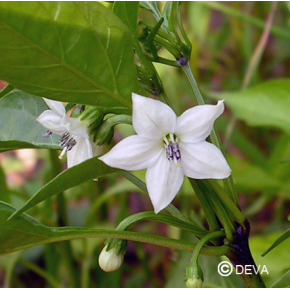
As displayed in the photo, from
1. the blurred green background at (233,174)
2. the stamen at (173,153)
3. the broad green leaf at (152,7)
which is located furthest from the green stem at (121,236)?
the broad green leaf at (152,7)

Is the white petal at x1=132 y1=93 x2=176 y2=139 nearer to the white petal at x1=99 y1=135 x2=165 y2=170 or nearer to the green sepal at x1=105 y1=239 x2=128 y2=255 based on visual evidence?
the white petal at x1=99 y1=135 x2=165 y2=170

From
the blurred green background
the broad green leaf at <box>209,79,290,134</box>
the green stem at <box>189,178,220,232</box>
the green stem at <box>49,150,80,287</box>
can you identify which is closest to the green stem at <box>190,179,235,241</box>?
the green stem at <box>189,178,220,232</box>

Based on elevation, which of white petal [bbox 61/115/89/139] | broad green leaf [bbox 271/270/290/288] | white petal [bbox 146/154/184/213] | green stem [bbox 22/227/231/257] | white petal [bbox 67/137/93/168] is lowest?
broad green leaf [bbox 271/270/290/288]

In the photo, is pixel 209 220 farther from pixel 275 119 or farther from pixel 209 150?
pixel 275 119

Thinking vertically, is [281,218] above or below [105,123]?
below

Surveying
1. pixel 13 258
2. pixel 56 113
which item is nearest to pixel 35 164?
pixel 13 258

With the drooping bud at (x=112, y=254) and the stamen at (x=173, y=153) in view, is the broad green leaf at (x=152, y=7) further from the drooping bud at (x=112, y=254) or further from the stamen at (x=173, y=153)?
the drooping bud at (x=112, y=254)
